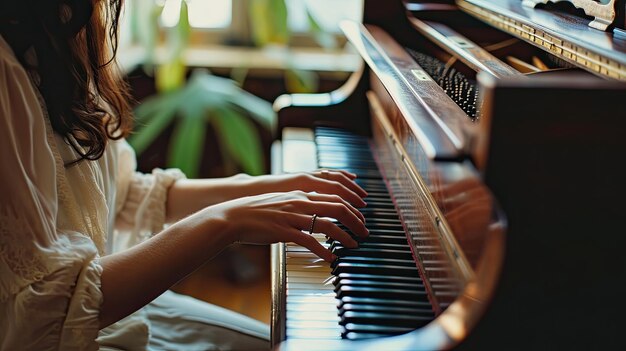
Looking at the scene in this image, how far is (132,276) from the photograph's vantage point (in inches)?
45.9

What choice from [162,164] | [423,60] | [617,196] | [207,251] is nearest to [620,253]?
[617,196]

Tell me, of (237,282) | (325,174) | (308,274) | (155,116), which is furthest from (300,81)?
(308,274)

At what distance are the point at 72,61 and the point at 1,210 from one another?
33 cm

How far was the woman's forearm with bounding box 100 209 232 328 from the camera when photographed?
1.15m

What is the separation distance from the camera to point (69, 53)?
1.31 m

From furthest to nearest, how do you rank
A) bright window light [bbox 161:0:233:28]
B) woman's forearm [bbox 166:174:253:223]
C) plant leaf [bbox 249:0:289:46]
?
bright window light [bbox 161:0:233:28] → plant leaf [bbox 249:0:289:46] → woman's forearm [bbox 166:174:253:223]

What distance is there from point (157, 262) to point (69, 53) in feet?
1.31

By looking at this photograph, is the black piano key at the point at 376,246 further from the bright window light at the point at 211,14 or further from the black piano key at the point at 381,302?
the bright window light at the point at 211,14

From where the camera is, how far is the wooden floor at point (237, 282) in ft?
9.76

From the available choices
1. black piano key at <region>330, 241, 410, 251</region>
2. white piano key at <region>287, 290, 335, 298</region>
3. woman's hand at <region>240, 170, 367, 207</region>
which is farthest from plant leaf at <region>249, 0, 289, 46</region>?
white piano key at <region>287, 290, 335, 298</region>

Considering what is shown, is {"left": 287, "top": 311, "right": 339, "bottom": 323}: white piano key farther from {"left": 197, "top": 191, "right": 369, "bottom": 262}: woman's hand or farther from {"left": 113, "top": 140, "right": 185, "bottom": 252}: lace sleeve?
{"left": 113, "top": 140, "right": 185, "bottom": 252}: lace sleeve

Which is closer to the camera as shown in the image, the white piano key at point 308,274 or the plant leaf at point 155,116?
the white piano key at point 308,274

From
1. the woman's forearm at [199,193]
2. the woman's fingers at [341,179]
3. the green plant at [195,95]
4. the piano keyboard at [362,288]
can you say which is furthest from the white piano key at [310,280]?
the green plant at [195,95]

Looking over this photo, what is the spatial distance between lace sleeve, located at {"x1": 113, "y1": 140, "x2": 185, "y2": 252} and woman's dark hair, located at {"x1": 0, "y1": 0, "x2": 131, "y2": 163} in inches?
7.4
